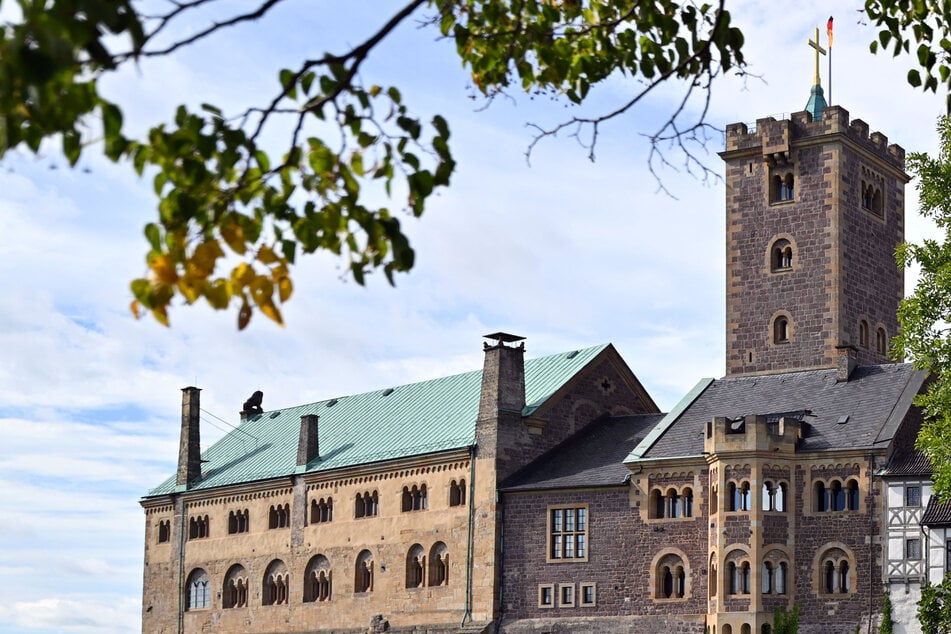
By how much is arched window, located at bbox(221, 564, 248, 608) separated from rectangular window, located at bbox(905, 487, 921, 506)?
109 feet

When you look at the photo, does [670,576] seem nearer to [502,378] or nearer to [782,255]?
[502,378]

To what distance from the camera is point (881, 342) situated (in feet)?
216

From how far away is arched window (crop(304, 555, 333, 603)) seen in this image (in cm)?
6900

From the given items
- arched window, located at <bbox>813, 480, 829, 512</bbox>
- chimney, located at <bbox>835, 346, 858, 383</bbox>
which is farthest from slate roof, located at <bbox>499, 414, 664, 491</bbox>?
chimney, located at <bbox>835, 346, 858, 383</bbox>

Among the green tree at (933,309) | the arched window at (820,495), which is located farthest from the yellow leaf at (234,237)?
the arched window at (820,495)

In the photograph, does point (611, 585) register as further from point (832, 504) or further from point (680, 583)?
point (832, 504)

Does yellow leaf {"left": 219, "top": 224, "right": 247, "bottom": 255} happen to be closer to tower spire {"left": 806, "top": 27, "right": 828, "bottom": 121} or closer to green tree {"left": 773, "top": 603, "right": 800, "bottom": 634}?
green tree {"left": 773, "top": 603, "right": 800, "bottom": 634}

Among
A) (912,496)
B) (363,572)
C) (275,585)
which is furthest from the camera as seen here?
(275,585)

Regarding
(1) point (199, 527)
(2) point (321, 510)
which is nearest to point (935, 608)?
(2) point (321, 510)

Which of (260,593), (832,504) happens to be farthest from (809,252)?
(260,593)

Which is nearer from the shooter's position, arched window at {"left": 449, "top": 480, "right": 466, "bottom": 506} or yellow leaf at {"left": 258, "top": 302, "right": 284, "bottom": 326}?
yellow leaf at {"left": 258, "top": 302, "right": 284, "bottom": 326}

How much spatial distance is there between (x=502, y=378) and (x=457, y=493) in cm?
490

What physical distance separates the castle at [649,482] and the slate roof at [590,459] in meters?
0.13

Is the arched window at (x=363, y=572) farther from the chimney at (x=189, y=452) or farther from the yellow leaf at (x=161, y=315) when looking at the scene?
the yellow leaf at (x=161, y=315)
